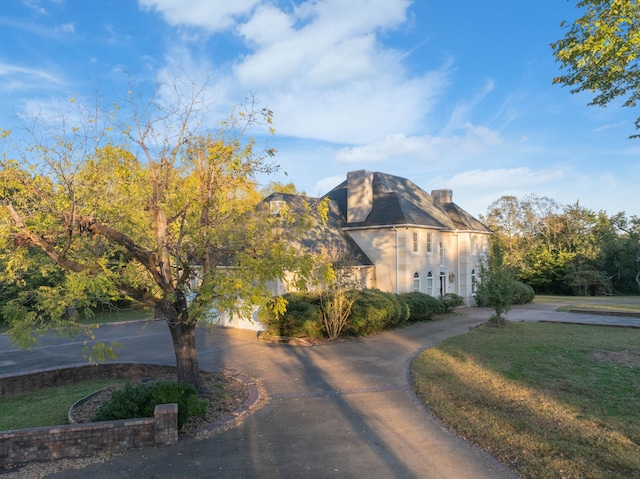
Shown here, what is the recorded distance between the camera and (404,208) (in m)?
25.0

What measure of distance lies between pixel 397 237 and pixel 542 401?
16141 mm

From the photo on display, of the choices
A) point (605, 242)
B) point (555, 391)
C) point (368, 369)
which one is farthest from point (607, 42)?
point (605, 242)

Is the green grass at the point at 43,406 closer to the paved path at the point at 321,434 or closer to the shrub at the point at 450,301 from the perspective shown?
the paved path at the point at 321,434

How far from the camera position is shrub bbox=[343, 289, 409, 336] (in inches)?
637

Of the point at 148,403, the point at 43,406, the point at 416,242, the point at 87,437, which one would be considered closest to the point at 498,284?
the point at 416,242

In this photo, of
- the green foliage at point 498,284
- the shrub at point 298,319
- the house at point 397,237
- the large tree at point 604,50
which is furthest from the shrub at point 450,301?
the large tree at point 604,50

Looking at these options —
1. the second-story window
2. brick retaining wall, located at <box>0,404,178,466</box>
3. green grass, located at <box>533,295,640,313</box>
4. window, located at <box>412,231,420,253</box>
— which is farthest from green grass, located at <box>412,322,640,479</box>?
green grass, located at <box>533,295,640,313</box>

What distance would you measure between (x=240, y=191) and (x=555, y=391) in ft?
25.5

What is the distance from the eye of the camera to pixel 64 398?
9.77 metres

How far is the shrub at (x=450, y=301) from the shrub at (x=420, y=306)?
2.09 m

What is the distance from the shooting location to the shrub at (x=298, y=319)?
50.8ft

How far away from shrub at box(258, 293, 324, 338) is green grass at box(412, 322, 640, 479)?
4378 millimetres

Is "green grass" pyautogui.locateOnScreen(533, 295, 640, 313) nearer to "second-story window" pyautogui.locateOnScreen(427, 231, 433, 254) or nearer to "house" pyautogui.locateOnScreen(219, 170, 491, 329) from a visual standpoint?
"house" pyautogui.locateOnScreen(219, 170, 491, 329)

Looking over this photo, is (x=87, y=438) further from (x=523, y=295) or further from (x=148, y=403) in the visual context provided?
(x=523, y=295)
